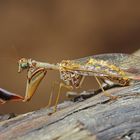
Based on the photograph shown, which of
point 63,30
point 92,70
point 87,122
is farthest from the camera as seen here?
point 63,30

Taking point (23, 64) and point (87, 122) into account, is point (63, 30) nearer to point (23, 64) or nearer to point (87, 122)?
point (23, 64)

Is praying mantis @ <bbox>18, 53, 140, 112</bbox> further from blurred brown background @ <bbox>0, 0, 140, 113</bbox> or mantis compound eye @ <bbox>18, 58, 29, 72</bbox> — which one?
blurred brown background @ <bbox>0, 0, 140, 113</bbox>

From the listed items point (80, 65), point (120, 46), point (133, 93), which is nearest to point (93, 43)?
point (120, 46)

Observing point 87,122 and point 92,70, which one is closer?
point 87,122

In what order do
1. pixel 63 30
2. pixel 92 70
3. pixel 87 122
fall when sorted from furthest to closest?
pixel 63 30 → pixel 92 70 → pixel 87 122

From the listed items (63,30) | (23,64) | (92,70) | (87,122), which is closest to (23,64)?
A: (23,64)

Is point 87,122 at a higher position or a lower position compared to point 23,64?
lower

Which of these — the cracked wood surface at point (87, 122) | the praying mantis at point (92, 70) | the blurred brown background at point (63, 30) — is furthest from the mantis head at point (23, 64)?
the blurred brown background at point (63, 30)
